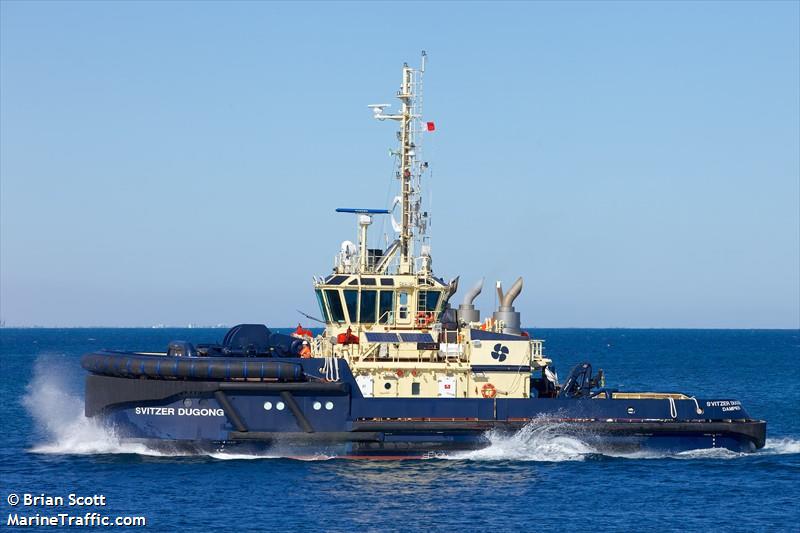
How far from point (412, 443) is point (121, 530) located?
8.17 meters

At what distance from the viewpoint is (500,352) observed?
90.4ft

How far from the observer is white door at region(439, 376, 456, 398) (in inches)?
1083

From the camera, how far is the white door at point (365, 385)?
2720 cm

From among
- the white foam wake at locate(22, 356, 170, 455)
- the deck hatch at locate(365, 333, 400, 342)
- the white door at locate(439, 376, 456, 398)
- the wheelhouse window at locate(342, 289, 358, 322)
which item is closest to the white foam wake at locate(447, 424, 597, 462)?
the white door at locate(439, 376, 456, 398)

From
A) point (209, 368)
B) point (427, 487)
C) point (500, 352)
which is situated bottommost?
point (427, 487)

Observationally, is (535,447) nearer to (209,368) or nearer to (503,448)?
(503,448)

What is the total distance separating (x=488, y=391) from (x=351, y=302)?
4.15m

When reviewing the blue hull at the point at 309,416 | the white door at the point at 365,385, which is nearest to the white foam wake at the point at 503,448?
the blue hull at the point at 309,416

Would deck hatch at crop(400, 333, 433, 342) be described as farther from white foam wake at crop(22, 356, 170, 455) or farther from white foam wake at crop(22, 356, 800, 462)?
white foam wake at crop(22, 356, 170, 455)

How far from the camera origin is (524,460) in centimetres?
2698

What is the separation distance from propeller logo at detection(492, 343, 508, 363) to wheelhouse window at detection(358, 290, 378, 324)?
327 centimetres
